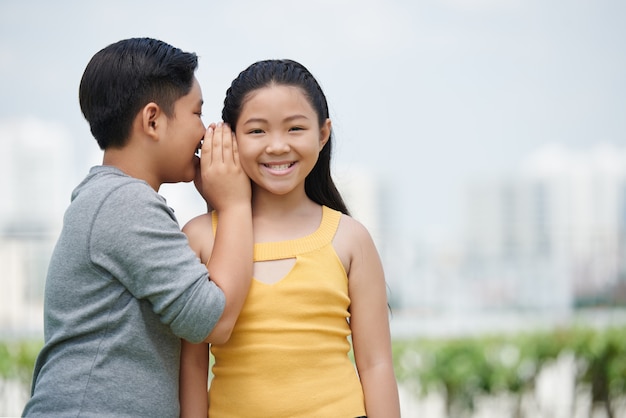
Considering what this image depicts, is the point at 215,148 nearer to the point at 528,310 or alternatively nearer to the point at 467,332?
the point at 467,332

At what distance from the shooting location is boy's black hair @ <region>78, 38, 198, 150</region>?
5.94ft

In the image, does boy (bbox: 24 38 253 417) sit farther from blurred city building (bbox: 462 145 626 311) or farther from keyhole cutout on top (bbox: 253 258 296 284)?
blurred city building (bbox: 462 145 626 311)

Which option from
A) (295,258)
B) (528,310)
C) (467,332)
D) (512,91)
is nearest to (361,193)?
(512,91)

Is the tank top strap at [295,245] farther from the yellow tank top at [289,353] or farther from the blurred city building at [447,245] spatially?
the blurred city building at [447,245]

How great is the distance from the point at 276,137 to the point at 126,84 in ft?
1.13

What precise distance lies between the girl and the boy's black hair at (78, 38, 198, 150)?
145 millimetres

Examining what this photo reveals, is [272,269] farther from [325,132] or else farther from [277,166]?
[325,132]

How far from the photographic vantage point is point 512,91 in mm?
9258

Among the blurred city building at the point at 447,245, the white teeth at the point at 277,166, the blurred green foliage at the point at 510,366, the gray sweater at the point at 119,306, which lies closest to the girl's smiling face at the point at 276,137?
the white teeth at the point at 277,166

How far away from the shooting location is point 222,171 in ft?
6.00

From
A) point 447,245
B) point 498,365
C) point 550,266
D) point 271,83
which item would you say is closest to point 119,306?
point 271,83

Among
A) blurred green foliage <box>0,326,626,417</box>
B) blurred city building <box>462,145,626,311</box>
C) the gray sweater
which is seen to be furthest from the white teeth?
blurred city building <box>462,145,626,311</box>

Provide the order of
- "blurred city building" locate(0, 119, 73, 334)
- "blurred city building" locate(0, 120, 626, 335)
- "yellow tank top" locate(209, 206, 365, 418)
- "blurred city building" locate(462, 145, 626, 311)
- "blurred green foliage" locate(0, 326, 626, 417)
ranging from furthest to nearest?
"blurred city building" locate(0, 119, 73, 334), "blurred city building" locate(462, 145, 626, 311), "blurred city building" locate(0, 120, 626, 335), "blurred green foliage" locate(0, 326, 626, 417), "yellow tank top" locate(209, 206, 365, 418)

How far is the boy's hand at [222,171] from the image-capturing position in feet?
6.00
